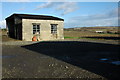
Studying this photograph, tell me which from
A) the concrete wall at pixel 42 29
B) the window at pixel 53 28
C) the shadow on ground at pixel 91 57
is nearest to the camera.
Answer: the shadow on ground at pixel 91 57

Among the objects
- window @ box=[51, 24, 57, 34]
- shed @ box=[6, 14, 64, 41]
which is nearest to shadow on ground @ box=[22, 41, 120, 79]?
shed @ box=[6, 14, 64, 41]

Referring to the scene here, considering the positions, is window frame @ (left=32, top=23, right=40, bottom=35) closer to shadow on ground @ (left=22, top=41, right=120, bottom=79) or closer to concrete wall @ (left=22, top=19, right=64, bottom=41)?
concrete wall @ (left=22, top=19, right=64, bottom=41)

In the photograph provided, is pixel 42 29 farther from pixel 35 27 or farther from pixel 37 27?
pixel 35 27

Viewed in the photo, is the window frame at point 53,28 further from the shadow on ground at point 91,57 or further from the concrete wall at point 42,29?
the shadow on ground at point 91,57

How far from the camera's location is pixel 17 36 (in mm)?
26156

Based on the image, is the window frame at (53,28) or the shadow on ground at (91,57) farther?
the window frame at (53,28)

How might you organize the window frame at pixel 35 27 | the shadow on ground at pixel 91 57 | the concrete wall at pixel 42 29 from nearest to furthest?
the shadow on ground at pixel 91 57, the concrete wall at pixel 42 29, the window frame at pixel 35 27

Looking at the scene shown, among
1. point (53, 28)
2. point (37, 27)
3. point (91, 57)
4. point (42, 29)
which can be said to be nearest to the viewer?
point (91, 57)

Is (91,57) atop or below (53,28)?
below

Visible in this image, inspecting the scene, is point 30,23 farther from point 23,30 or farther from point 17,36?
point 17,36

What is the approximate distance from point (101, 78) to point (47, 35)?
2092cm

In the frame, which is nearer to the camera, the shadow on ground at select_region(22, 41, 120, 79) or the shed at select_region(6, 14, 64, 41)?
the shadow on ground at select_region(22, 41, 120, 79)

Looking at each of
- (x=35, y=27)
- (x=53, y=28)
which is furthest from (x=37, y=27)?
(x=53, y=28)

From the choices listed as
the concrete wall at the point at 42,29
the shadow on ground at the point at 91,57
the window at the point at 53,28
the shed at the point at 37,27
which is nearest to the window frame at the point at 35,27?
the shed at the point at 37,27
